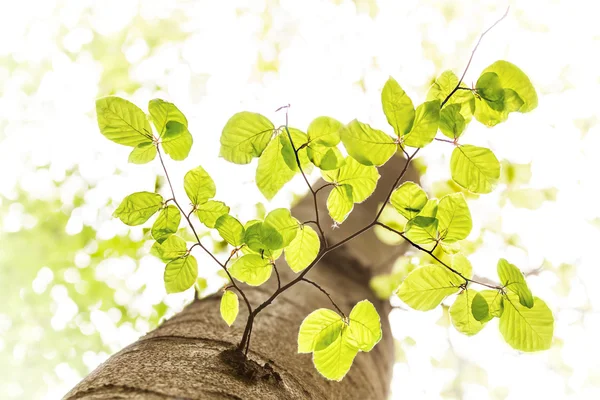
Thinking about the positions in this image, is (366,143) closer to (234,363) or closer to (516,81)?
(516,81)

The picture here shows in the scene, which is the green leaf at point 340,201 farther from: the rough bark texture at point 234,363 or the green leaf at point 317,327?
the rough bark texture at point 234,363

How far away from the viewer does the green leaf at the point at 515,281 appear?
493mm

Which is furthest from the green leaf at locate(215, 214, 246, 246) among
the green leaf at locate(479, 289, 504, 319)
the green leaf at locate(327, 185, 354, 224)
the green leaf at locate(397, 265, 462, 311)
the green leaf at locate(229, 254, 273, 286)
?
the green leaf at locate(479, 289, 504, 319)

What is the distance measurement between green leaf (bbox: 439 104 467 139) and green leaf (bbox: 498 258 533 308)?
0.17 m

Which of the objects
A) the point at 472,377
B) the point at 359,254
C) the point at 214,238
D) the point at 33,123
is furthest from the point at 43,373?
the point at 472,377

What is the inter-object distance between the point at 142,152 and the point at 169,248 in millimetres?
142

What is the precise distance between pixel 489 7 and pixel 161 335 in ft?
8.20

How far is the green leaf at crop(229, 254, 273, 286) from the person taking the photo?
0.57 metres

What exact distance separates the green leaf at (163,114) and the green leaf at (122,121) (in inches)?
0.7

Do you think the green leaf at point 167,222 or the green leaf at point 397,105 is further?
the green leaf at point 167,222

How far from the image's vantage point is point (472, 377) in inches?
95.8

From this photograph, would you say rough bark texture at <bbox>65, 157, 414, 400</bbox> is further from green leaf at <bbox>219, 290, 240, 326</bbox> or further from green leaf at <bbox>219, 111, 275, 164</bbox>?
green leaf at <bbox>219, 111, 275, 164</bbox>

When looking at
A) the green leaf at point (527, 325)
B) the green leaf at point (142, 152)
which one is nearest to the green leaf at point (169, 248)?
the green leaf at point (142, 152)

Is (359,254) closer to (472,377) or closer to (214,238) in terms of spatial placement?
(214,238)
